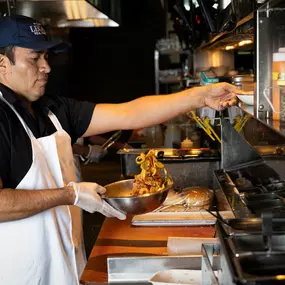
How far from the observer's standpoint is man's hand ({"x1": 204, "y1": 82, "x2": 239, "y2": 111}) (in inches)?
111

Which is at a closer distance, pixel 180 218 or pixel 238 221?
pixel 238 221

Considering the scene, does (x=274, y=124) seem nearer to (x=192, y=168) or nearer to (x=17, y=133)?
(x=17, y=133)

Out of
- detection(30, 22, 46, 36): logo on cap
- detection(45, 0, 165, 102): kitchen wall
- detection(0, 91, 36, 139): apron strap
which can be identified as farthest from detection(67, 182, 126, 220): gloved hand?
detection(45, 0, 165, 102): kitchen wall

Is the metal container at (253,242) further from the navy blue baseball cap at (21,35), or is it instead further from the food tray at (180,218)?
the navy blue baseball cap at (21,35)

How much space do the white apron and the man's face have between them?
11 centimetres

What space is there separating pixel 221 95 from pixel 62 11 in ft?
6.79

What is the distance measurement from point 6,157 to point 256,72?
1103 millimetres

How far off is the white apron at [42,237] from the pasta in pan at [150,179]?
0.36 m

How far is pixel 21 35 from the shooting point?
2.45m

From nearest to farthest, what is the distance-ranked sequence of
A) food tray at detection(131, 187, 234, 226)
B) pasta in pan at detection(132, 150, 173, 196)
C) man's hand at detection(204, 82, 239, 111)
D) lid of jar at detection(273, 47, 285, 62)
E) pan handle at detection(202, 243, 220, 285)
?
1. pan handle at detection(202, 243, 220, 285)
2. lid of jar at detection(273, 47, 285, 62)
3. pasta in pan at detection(132, 150, 173, 196)
4. man's hand at detection(204, 82, 239, 111)
5. food tray at detection(131, 187, 234, 226)

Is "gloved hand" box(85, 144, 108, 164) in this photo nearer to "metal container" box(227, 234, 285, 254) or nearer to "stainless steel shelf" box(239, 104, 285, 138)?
"stainless steel shelf" box(239, 104, 285, 138)

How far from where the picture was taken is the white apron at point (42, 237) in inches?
96.0

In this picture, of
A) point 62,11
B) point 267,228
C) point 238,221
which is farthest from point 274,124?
point 62,11

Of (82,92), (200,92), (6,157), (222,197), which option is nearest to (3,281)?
(6,157)
